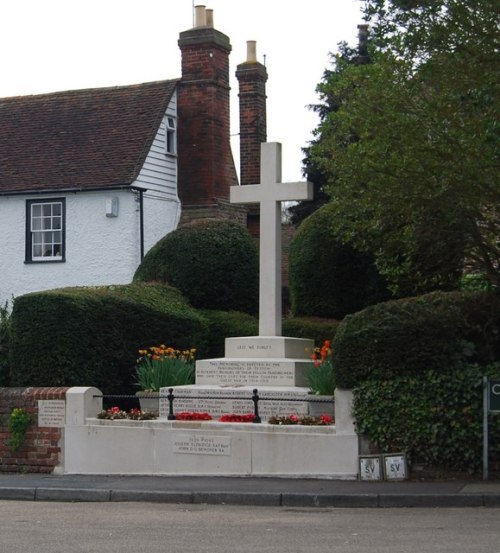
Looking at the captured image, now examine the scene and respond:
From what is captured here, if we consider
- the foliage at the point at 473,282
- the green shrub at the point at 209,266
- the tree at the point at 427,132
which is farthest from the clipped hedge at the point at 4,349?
the foliage at the point at 473,282

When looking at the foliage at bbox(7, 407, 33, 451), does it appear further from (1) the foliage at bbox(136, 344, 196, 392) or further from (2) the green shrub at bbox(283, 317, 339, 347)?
(2) the green shrub at bbox(283, 317, 339, 347)

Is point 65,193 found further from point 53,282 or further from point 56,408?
point 56,408

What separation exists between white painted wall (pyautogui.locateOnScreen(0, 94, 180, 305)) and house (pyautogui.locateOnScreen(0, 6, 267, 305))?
3cm

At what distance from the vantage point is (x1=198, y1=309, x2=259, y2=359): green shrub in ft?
69.9

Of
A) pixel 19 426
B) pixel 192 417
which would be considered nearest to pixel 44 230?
pixel 19 426

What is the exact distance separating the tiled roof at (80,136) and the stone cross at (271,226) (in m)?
11.6

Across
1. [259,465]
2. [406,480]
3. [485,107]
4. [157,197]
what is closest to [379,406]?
[406,480]

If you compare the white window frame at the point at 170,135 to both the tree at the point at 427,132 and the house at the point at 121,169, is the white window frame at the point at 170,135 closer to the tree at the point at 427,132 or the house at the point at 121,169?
the house at the point at 121,169

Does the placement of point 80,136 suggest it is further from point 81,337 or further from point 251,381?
point 251,381

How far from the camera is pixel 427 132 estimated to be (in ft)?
48.1

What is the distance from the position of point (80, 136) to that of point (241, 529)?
21874mm

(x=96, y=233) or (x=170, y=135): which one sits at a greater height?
(x=170, y=135)

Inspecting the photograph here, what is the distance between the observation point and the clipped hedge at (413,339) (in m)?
14.6

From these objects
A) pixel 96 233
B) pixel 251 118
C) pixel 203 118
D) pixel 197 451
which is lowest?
pixel 197 451
